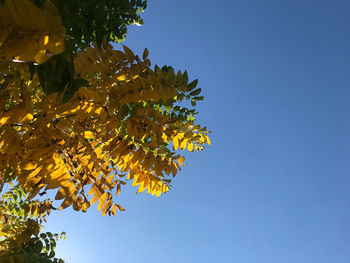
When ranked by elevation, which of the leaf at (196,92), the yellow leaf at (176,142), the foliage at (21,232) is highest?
the leaf at (196,92)

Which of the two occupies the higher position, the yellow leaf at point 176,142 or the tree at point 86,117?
the yellow leaf at point 176,142

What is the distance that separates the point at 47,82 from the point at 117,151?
2.10 ft

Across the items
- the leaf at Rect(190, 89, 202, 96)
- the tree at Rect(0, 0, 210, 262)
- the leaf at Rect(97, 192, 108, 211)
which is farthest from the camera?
the leaf at Rect(97, 192, 108, 211)

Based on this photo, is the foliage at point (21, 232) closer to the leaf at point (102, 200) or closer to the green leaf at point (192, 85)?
the leaf at point (102, 200)

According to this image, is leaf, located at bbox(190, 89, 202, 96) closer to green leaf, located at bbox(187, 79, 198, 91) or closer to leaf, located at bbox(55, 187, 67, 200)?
green leaf, located at bbox(187, 79, 198, 91)

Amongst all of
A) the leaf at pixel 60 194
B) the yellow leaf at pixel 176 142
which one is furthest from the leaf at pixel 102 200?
the yellow leaf at pixel 176 142

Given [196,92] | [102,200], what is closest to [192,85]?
[196,92]

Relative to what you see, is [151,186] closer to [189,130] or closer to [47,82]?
[189,130]

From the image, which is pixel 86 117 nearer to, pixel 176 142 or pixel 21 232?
pixel 176 142

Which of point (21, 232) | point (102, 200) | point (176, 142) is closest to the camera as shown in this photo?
point (102, 200)

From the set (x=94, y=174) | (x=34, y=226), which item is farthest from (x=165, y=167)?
(x=34, y=226)

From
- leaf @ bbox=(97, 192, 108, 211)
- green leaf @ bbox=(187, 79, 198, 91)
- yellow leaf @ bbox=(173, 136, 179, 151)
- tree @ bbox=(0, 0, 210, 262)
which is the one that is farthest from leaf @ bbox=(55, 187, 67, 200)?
green leaf @ bbox=(187, 79, 198, 91)

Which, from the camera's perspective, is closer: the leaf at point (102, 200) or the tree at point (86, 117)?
the tree at point (86, 117)

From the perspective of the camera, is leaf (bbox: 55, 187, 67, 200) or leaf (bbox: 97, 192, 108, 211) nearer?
leaf (bbox: 55, 187, 67, 200)
